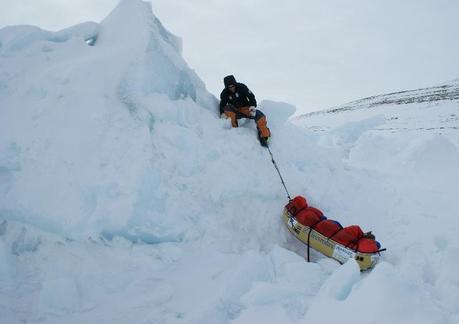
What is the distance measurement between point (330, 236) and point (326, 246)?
0.14m

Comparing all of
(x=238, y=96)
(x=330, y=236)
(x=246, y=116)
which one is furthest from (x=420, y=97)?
(x=330, y=236)

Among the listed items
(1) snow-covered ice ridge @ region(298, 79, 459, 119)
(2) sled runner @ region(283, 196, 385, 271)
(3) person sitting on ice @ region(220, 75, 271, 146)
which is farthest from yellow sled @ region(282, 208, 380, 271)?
(1) snow-covered ice ridge @ region(298, 79, 459, 119)

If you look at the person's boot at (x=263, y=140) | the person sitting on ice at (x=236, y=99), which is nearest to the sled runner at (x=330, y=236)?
the person's boot at (x=263, y=140)

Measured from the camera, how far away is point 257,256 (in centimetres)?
448

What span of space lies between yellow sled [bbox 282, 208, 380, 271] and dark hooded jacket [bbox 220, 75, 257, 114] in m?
2.43

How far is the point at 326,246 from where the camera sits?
16.5ft

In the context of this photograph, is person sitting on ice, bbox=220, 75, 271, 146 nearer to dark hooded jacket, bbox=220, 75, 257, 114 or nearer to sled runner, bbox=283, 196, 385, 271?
dark hooded jacket, bbox=220, 75, 257, 114

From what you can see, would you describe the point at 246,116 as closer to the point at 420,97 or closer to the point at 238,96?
the point at 238,96

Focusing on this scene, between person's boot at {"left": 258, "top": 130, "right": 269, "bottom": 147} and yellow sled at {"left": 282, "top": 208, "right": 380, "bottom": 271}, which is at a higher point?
person's boot at {"left": 258, "top": 130, "right": 269, "bottom": 147}

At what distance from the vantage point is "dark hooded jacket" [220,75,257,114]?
288 inches

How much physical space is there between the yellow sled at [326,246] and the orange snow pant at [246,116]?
1.64 metres

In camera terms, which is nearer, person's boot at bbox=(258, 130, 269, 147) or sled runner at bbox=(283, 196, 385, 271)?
sled runner at bbox=(283, 196, 385, 271)

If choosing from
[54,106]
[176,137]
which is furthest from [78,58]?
[176,137]

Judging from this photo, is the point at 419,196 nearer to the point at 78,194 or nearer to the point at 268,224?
the point at 268,224
